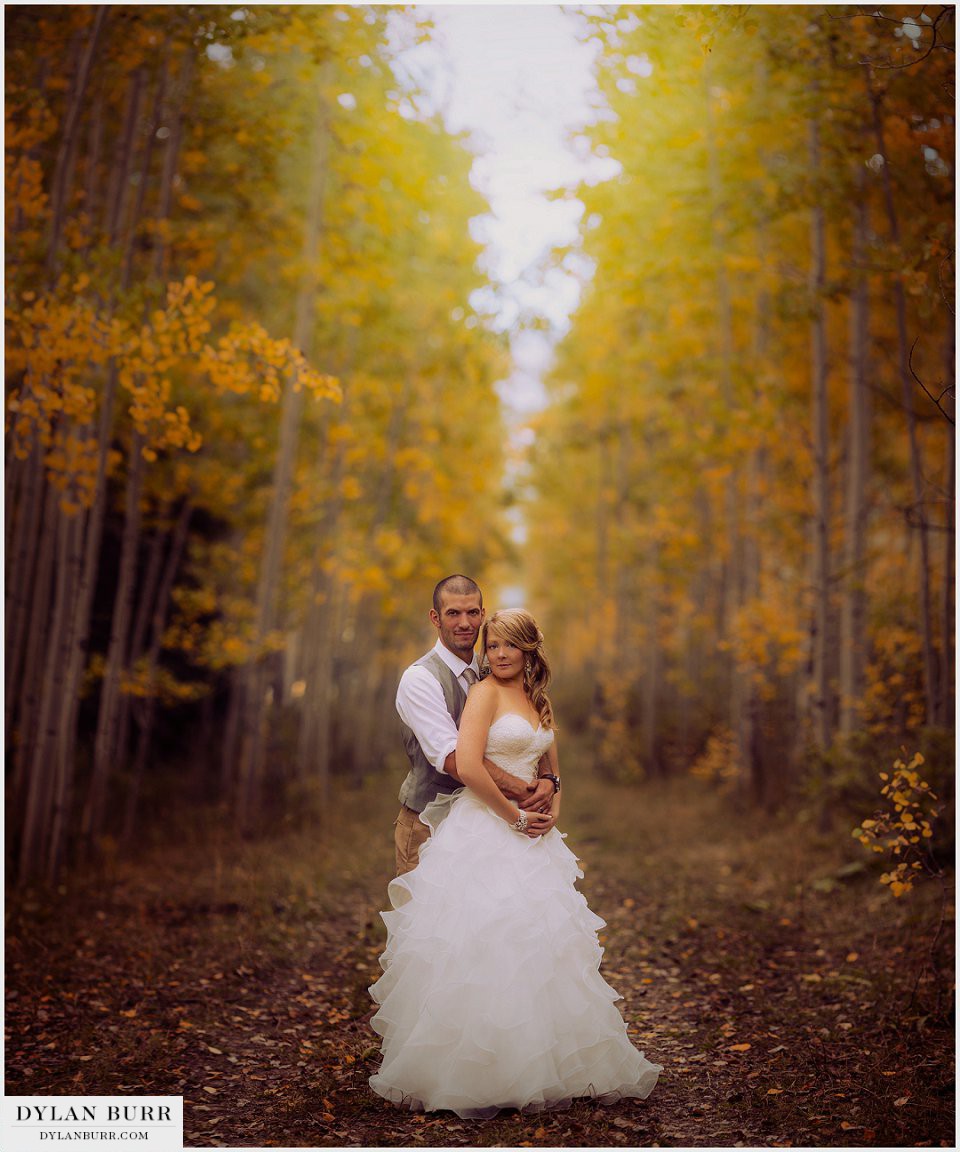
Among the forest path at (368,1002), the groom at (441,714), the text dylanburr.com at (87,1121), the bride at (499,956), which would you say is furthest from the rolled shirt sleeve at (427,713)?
the text dylanburr.com at (87,1121)

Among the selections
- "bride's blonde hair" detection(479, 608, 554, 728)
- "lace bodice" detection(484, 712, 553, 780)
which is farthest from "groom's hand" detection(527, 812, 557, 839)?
"bride's blonde hair" detection(479, 608, 554, 728)

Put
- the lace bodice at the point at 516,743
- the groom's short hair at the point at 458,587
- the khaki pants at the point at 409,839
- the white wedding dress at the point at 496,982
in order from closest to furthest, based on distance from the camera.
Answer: the white wedding dress at the point at 496,982, the lace bodice at the point at 516,743, the groom's short hair at the point at 458,587, the khaki pants at the point at 409,839

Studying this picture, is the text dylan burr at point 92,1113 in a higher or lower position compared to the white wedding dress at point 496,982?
lower

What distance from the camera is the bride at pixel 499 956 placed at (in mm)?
3746

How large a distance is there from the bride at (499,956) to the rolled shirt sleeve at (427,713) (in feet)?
0.61

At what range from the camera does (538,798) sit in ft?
13.5

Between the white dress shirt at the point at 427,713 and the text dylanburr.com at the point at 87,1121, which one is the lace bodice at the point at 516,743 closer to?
the white dress shirt at the point at 427,713

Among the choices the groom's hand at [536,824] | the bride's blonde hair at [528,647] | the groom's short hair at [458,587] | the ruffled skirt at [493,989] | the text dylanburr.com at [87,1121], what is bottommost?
the text dylanburr.com at [87,1121]

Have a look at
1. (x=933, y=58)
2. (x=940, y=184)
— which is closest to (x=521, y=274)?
(x=940, y=184)

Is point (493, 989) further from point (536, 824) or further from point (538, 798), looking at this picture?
point (538, 798)

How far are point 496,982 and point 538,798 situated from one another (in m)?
0.74

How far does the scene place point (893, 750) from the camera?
291 inches

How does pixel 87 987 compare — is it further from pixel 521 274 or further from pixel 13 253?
pixel 521 274

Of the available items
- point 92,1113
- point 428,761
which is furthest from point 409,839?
point 92,1113
